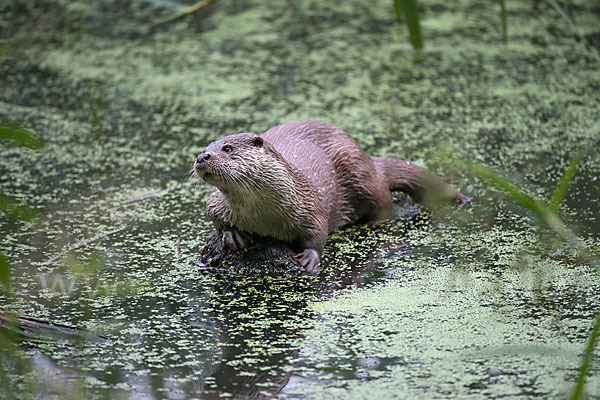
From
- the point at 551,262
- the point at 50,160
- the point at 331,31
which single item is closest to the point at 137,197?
the point at 50,160

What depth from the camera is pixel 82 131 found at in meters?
4.04

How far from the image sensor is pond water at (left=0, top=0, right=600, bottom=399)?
7.11ft

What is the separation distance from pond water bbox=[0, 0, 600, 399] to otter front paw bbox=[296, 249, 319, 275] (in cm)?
4

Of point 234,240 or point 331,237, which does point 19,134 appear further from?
point 331,237

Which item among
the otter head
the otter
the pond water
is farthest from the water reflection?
the otter head

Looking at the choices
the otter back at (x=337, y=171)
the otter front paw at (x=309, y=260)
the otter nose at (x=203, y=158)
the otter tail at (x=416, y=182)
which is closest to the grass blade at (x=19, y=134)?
the otter nose at (x=203, y=158)

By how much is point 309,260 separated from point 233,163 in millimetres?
388

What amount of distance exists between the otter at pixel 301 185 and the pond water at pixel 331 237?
0.10m

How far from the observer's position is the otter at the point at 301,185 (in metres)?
2.64

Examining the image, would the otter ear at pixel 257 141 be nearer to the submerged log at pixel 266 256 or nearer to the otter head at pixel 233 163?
the otter head at pixel 233 163

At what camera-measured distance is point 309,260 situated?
2729mm

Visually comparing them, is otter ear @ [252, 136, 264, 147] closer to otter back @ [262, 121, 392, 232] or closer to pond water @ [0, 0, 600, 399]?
otter back @ [262, 121, 392, 232]

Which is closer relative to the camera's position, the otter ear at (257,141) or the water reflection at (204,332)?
the water reflection at (204,332)

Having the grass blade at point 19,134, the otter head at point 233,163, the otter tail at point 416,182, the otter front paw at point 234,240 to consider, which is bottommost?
the otter tail at point 416,182
